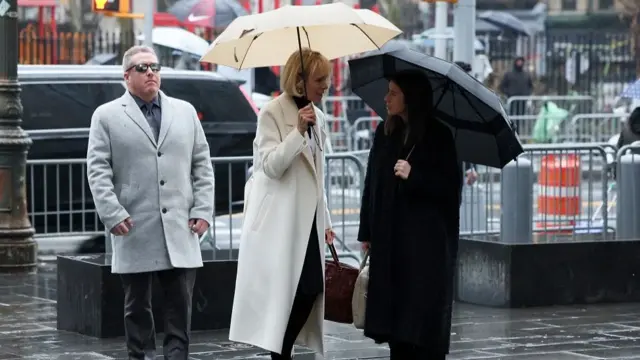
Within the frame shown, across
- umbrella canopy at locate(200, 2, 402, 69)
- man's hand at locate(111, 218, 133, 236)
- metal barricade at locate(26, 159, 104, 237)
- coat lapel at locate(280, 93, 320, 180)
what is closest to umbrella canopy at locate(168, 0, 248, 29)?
metal barricade at locate(26, 159, 104, 237)

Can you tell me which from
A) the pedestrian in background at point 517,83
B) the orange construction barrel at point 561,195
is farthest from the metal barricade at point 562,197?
the pedestrian in background at point 517,83

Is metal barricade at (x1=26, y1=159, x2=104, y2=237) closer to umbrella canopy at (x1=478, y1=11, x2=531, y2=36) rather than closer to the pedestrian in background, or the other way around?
the pedestrian in background

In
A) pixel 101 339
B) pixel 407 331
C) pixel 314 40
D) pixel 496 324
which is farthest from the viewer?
pixel 496 324

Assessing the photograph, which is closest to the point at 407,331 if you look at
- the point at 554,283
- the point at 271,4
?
the point at 554,283

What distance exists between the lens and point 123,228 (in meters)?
7.88

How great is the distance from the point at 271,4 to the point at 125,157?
30.0 m

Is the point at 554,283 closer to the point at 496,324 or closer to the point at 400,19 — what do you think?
the point at 496,324

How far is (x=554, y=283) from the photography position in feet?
37.2

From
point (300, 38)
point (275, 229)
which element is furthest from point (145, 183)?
point (300, 38)

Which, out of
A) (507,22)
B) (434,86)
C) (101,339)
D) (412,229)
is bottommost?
(101,339)

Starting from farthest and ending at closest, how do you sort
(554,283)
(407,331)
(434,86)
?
1. (554,283)
2. (434,86)
3. (407,331)

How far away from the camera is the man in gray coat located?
7957 mm

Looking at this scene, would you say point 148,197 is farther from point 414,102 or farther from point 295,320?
point 414,102

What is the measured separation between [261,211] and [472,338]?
8.72 feet
